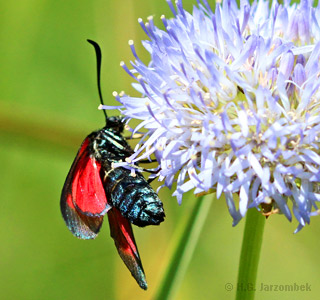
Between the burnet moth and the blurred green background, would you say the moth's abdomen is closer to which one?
the burnet moth

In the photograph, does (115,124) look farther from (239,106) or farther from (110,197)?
(239,106)

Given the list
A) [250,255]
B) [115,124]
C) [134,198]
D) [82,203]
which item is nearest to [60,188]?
[115,124]

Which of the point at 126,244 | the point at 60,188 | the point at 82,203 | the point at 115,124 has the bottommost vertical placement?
the point at 60,188

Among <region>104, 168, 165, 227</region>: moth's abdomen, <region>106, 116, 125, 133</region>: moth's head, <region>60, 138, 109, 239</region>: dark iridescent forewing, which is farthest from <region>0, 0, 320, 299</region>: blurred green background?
<region>104, 168, 165, 227</region>: moth's abdomen

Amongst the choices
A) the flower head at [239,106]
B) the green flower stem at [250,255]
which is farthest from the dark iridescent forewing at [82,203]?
the green flower stem at [250,255]

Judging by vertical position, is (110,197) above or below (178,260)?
above

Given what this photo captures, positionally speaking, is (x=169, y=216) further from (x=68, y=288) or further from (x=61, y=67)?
(x=61, y=67)

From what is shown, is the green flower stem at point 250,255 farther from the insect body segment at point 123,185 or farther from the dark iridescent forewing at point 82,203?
the dark iridescent forewing at point 82,203
